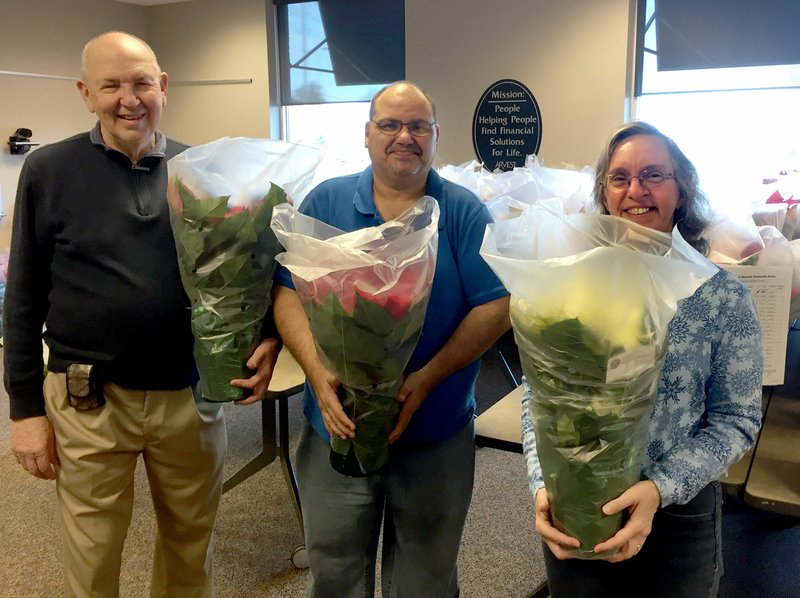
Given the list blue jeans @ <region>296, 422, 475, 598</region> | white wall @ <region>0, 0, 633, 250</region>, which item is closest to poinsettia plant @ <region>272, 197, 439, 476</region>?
blue jeans @ <region>296, 422, 475, 598</region>

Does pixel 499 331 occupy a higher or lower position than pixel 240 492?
higher

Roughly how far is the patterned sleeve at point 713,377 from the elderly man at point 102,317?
108 cm

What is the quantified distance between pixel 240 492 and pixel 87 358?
1.49 metres

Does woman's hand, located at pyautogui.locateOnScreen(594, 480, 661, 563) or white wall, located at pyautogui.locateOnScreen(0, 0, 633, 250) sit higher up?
white wall, located at pyautogui.locateOnScreen(0, 0, 633, 250)

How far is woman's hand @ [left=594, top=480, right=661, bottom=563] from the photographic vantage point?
97 centimetres

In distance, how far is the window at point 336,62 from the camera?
590cm

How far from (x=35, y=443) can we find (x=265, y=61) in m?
5.43

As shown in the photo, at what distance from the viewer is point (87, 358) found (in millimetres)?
1524

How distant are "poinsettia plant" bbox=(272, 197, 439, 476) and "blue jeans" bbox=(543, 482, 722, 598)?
1.52 feet

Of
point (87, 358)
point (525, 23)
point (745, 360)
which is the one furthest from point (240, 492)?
point (525, 23)

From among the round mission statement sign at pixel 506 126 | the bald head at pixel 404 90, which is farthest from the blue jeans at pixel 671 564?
the round mission statement sign at pixel 506 126

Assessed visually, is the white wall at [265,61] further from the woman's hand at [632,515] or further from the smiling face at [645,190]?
the woman's hand at [632,515]

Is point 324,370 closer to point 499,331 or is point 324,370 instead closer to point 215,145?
point 499,331

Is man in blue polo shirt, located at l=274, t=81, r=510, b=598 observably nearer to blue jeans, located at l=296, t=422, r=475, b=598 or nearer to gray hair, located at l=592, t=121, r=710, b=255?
blue jeans, located at l=296, t=422, r=475, b=598
